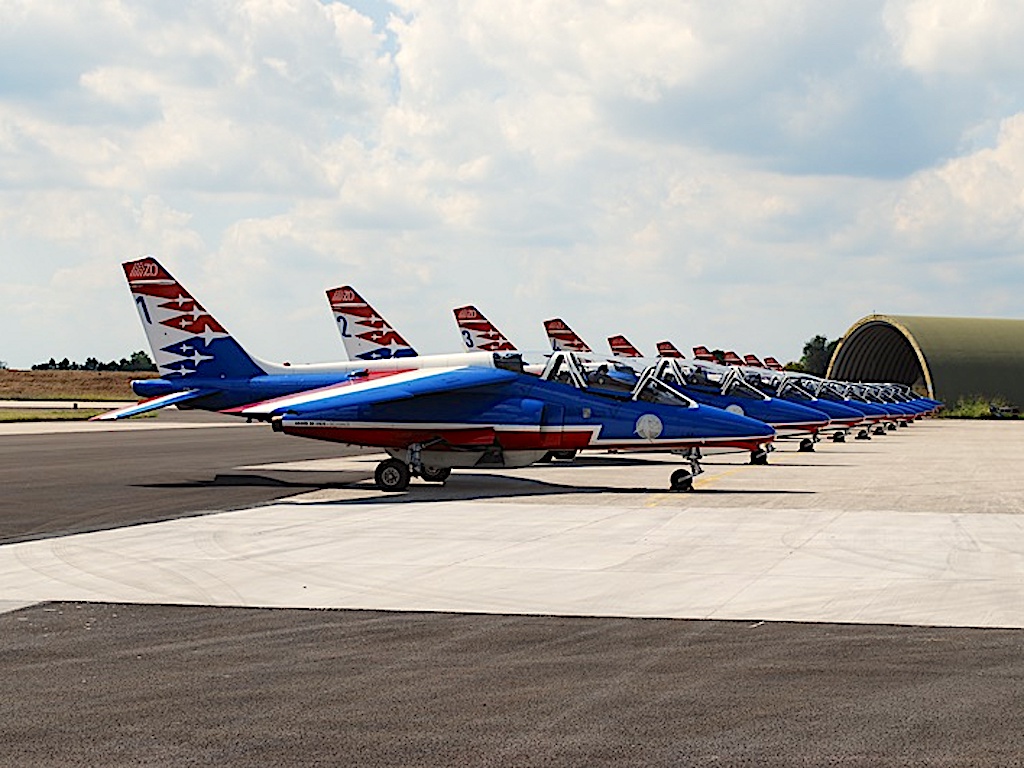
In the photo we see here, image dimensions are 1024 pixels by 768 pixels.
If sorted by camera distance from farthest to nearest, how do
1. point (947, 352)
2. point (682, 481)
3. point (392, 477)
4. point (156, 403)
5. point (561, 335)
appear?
point (947, 352)
point (561, 335)
point (156, 403)
point (392, 477)
point (682, 481)

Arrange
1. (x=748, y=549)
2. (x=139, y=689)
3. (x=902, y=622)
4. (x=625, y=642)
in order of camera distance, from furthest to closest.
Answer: (x=748, y=549) → (x=902, y=622) → (x=625, y=642) → (x=139, y=689)

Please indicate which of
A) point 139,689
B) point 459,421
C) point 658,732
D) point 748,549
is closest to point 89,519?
point 459,421

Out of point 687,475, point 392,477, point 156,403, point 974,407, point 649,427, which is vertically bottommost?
point 974,407

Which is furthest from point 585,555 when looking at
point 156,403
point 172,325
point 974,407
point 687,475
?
point 974,407

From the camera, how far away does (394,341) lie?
40125 millimetres

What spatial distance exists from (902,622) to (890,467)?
67.0 ft

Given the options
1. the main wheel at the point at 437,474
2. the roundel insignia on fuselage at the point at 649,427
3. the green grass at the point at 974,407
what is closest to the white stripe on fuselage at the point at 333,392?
→ the main wheel at the point at 437,474

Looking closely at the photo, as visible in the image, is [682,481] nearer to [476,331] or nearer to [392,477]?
[392,477]

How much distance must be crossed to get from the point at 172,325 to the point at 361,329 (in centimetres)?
1228

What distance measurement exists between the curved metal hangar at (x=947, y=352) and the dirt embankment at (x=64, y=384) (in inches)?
2439

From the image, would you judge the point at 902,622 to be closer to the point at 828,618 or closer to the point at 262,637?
the point at 828,618

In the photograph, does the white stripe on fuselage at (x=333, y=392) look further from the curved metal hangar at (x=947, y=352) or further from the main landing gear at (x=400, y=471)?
the curved metal hangar at (x=947, y=352)

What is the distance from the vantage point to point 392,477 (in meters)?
22.6

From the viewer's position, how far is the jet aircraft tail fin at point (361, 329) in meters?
40.0
